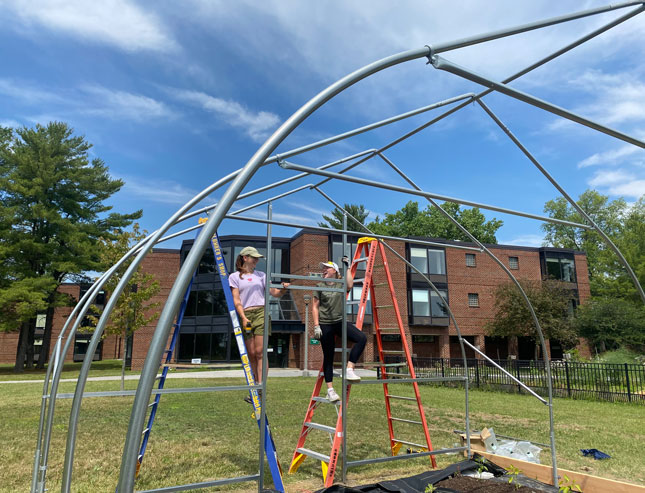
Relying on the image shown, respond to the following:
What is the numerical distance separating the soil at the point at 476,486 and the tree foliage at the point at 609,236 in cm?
3822

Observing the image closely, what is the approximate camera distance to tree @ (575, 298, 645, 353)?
2731cm

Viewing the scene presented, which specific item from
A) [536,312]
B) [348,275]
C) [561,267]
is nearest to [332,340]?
[348,275]

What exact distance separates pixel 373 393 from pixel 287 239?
18.4m

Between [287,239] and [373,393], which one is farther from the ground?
[287,239]

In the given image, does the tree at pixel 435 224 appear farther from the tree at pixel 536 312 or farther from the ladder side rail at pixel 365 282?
the ladder side rail at pixel 365 282

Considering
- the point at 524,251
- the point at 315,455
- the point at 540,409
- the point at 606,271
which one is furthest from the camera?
the point at 606,271

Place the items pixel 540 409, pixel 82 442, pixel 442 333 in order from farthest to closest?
pixel 442 333 → pixel 540 409 → pixel 82 442

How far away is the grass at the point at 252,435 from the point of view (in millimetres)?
5688

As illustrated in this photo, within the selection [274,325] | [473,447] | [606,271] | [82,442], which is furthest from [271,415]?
[606,271]

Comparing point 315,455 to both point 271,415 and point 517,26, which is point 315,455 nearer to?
point 517,26

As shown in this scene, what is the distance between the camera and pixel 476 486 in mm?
4801

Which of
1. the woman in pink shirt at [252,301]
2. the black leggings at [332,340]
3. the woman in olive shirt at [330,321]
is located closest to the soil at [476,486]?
the woman in olive shirt at [330,321]

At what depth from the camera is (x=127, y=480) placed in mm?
1847

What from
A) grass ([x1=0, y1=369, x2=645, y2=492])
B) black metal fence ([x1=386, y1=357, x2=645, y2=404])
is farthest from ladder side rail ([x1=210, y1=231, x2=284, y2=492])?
black metal fence ([x1=386, y1=357, x2=645, y2=404])
